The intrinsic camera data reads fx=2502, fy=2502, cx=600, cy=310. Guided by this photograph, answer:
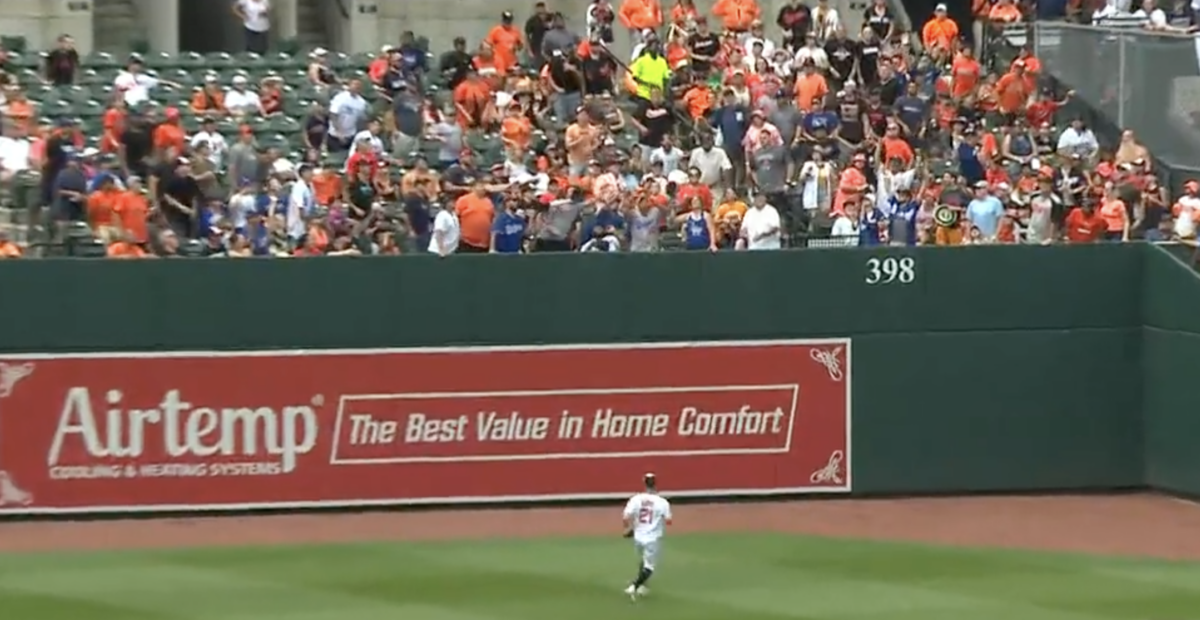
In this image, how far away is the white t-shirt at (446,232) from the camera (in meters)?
26.2

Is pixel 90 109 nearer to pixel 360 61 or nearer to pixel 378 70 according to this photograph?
pixel 378 70

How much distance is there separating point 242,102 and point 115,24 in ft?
17.7

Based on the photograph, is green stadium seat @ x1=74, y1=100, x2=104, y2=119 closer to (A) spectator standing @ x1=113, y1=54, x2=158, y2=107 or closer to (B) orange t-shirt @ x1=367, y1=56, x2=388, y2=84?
(A) spectator standing @ x1=113, y1=54, x2=158, y2=107

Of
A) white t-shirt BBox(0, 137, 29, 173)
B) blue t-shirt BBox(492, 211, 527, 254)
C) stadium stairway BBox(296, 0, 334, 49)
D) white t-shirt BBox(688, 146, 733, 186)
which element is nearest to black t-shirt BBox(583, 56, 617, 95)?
white t-shirt BBox(688, 146, 733, 186)

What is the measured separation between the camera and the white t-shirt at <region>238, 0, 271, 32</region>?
3256 cm

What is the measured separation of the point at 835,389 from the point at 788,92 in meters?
5.63

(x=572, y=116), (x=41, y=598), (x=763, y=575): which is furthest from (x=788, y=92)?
(x=41, y=598)

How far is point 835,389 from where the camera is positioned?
26.0m

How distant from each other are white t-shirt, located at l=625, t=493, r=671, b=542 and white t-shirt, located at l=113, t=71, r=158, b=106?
11376 millimetres

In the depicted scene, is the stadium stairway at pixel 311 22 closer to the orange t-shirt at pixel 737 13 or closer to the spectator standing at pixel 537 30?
the spectator standing at pixel 537 30

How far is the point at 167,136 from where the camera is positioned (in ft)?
89.2

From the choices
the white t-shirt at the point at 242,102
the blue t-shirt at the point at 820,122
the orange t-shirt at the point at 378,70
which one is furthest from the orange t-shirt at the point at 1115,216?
the white t-shirt at the point at 242,102

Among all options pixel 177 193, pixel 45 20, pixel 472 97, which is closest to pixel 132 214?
pixel 177 193

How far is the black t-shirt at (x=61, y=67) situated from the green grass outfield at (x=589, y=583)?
8.74 meters
